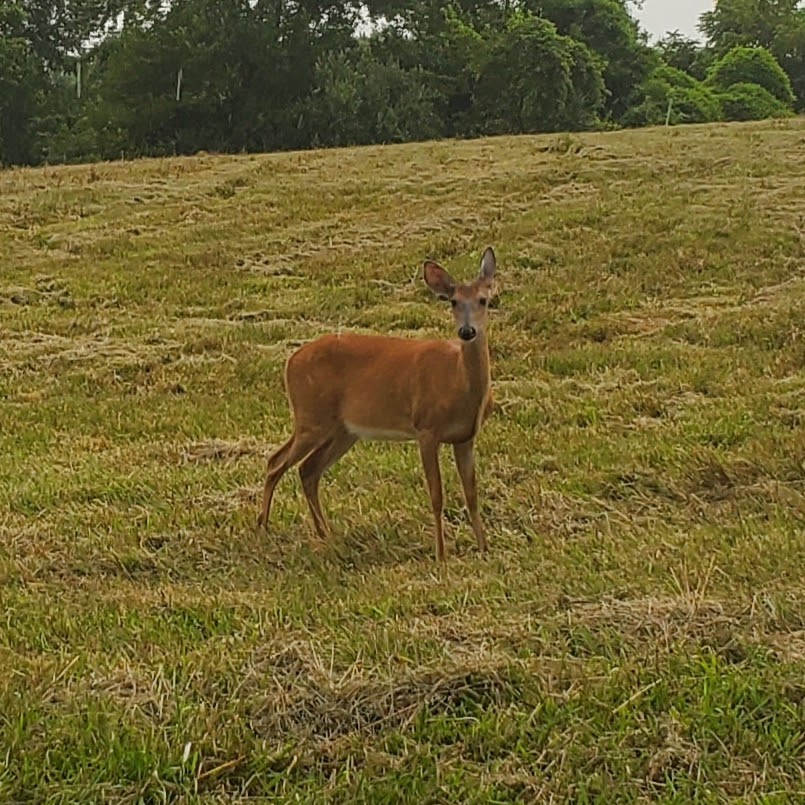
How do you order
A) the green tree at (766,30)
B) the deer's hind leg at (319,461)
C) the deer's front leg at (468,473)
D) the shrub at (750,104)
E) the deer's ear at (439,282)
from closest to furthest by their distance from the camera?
the deer's ear at (439,282)
the deer's front leg at (468,473)
the deer's hind leg at (319,461)
the shrub at (750,104)
the green tree at (766,30)

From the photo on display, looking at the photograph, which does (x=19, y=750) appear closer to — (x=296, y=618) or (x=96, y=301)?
(x=296, y=618)

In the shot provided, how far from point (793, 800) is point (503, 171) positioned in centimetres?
1607

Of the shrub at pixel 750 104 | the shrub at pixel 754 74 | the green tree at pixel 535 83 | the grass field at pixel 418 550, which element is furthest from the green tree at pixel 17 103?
the grass field at pixel 418 550

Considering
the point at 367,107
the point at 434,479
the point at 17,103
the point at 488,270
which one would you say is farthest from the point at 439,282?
the point at 17,103

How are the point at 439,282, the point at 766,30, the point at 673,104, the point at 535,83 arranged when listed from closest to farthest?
the point at 439,282 < the point at 535,83 < the point at 673,104 < the point at 766,30

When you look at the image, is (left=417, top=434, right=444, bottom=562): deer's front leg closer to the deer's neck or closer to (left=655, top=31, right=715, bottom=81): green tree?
the deer's neck

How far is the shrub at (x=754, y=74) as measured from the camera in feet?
140

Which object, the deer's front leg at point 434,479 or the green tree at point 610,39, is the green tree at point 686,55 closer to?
the green tree at point 610,39

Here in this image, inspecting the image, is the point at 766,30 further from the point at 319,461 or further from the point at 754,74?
the point at 319,461

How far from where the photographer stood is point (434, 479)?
201 inches

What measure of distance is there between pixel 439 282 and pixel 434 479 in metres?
0.85

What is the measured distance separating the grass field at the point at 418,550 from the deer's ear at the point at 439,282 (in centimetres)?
110

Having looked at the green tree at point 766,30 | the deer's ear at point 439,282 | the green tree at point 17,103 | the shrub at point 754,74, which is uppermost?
the green tree at point 766,30

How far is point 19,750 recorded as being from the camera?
10.1 feet
